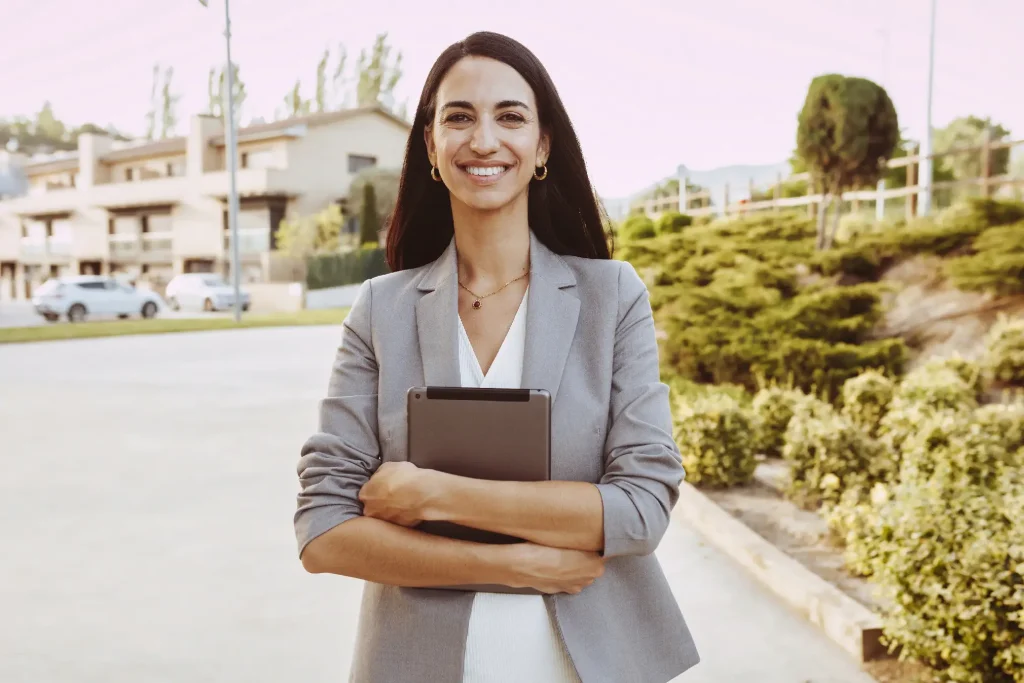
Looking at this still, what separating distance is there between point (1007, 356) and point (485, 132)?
862cm

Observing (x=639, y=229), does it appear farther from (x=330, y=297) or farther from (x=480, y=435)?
(x=330, y=297)

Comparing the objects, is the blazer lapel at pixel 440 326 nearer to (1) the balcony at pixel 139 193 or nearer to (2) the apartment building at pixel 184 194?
(2) the apartment building at pixel 184 194

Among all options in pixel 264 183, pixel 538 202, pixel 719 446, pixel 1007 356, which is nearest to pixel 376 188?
pixel 264 183

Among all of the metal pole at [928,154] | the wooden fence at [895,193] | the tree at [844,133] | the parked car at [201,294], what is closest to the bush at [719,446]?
the wooden fence at [895,193]

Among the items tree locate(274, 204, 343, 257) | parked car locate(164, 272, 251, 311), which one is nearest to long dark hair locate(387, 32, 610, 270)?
parked car locate(164, 272, 251, 311)

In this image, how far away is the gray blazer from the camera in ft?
5.00

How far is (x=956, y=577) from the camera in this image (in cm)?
321

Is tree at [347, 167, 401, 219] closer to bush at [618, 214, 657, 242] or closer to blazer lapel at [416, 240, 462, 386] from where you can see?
bush at [618, 214, 657, 242]

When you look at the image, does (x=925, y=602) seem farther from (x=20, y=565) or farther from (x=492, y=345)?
(x=20, y=565)

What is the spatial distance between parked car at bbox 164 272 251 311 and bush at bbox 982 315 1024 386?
1176 inches

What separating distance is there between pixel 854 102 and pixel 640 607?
13305 millimetres

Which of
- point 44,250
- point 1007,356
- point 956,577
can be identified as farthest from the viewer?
point 44,250

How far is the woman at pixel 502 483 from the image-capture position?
4.83ft

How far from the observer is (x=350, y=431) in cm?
157
